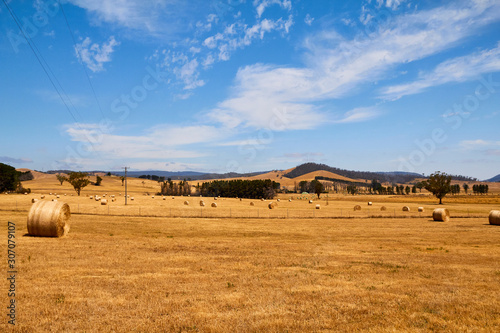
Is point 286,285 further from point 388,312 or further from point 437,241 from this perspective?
point 437,241

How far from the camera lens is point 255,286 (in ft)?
45.4

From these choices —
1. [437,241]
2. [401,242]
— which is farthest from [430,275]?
[437,241]

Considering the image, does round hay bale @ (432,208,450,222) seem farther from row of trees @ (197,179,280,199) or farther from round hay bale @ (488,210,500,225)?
row of trees @ (197,179,280,199)

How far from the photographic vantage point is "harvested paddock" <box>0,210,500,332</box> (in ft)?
33.4

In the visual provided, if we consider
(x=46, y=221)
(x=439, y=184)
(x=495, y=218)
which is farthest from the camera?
(x=439, y=184)

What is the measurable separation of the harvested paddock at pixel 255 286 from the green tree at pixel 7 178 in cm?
9934

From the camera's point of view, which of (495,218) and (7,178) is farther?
(7,178)

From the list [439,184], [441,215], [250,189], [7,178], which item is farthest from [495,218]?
[7,178]

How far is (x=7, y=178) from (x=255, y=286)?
119m

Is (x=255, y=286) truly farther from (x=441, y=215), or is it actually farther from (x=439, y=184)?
(x=439, y=184)

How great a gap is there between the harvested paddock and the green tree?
9934 cm

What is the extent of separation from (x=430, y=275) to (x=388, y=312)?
642 centimetres

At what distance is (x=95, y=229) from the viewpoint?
31438mm

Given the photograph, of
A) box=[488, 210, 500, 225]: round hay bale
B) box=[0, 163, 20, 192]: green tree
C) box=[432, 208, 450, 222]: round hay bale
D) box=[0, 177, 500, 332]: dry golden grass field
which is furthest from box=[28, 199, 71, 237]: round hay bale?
box=[0, 163, 20, 192]: green tree
